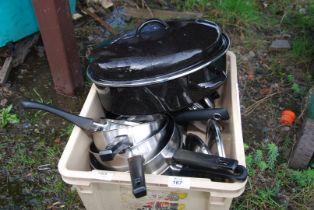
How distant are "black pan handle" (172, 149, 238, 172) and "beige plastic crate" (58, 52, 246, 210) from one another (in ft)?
0.15

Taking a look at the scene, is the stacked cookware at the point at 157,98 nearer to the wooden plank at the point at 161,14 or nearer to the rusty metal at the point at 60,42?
the rusty metal at the point at 60,42

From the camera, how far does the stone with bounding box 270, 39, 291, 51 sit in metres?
2.36

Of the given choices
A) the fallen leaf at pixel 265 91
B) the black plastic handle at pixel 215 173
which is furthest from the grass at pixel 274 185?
the black plastic handle at pixel 215 173

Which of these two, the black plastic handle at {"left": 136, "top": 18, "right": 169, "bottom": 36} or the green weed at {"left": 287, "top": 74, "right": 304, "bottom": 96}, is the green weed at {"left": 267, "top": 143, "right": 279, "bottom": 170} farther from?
the black plastic handle at {"left": 136, "top": 18, "right": 169, "bottom": 36}

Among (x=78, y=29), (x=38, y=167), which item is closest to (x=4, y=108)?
(x=38, y=167)

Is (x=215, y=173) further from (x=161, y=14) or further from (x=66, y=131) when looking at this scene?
(x=161, y=14)

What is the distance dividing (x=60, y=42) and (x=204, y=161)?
1045 mm

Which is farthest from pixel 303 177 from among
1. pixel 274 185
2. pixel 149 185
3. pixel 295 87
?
pixel 149 185

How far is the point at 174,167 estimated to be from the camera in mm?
1172

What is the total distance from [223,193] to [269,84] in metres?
1.29

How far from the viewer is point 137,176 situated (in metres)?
0.98

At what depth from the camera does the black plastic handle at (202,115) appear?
1.19 m

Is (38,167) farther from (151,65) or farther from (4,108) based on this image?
(151,65)

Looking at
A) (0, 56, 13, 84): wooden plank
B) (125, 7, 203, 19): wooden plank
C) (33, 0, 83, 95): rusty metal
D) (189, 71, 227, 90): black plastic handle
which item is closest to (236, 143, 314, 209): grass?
(189, 71, 227, 90): black plastic handle
